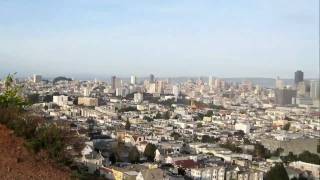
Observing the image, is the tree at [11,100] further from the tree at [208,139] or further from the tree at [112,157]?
the tree at [208,139]

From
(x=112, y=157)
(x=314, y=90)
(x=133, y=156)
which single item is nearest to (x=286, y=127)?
(x=133, y=156)

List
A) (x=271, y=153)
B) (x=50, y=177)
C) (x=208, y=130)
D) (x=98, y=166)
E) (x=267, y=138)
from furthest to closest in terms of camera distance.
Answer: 1. (x=208, y=130)
2. (x=267, y=138)
3. (x=271, y=153)
4. (x=98, y=166)
5. (x=50, y=177)

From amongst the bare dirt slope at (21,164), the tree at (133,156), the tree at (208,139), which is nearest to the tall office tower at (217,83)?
the tree at (208,139)

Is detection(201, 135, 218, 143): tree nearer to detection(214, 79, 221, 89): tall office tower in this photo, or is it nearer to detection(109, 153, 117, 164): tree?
detection(109, 153, 117, 164): tree

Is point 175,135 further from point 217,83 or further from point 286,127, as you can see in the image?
point 217,83

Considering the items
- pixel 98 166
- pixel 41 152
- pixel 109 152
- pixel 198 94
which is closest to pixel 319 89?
pixel 198 94

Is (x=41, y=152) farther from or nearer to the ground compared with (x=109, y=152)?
farther from the ground

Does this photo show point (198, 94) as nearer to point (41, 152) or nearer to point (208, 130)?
point (208, 130)

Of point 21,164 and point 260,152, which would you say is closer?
point 21,164
